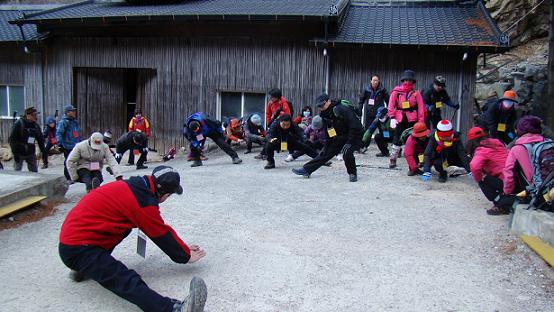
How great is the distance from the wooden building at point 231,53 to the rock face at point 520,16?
6.18m

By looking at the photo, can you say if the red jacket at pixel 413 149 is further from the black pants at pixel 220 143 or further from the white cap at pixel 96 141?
the white cap at pixel 96 141

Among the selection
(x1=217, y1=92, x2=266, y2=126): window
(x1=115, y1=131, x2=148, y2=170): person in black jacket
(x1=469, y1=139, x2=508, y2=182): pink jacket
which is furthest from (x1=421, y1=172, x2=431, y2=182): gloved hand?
(x1=115, y1=131, x2=148, y2=170): person in black jacket

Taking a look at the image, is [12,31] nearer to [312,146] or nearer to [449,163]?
[312,146]

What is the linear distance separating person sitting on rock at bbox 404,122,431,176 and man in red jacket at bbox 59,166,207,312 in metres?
5.34

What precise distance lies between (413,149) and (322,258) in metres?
4.38

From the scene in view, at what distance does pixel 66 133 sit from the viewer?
10492mm

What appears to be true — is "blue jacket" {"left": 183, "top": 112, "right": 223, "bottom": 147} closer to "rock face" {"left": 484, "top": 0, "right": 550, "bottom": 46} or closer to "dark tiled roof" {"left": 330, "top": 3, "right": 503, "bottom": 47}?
"dark tiled roof" {"left": 330, "top": 3, "right": 503, "bottom": 47}

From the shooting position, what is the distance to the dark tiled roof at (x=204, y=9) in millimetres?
12891

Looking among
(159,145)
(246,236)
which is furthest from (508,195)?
(159,145)

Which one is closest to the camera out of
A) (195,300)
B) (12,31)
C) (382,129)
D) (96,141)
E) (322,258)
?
(195,300)

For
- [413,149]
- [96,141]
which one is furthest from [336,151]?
[96,141]

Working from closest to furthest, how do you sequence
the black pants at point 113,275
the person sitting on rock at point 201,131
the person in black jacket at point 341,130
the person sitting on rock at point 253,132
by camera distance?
the black pants at point 113,275 < the person in black jacket at point 341,130 < the person sitting on rock at point 201,131 < the person sitting on rock at point 253,132

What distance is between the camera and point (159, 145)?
15125 mm

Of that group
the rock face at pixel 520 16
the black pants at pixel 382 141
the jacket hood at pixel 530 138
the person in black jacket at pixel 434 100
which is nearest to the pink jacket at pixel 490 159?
the jacket hood at pixel 530 138
